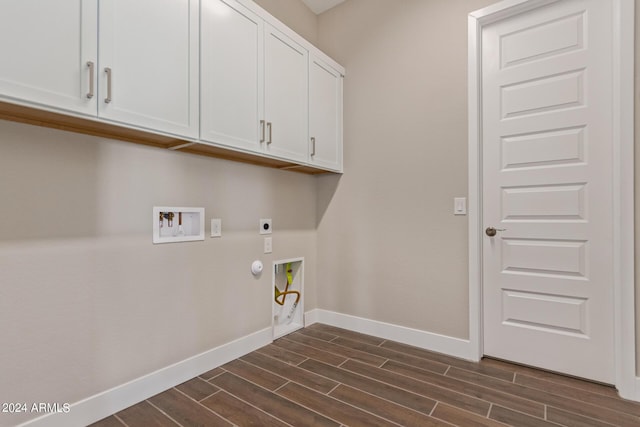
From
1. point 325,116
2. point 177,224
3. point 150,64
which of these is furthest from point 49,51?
point 325,116

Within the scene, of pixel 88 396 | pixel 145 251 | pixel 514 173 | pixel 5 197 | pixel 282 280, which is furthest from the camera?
pixel 282 280

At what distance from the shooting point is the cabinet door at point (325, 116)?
2.67m

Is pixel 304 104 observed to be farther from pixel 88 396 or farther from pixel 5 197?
pixel 88 396

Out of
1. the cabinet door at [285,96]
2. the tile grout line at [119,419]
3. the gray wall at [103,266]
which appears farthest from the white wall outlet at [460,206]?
the tile grout line at [119,419]

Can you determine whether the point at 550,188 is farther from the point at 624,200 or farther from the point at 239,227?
the point at 239,227

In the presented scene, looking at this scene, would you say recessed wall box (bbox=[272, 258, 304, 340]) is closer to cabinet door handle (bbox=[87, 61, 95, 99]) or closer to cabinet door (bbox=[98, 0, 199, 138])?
cabinet door (bbox=[98, 0, 199, 138])

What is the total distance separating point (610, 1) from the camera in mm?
1912

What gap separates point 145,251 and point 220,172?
28.9 inches

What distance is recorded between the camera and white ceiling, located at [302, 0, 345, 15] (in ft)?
9.89

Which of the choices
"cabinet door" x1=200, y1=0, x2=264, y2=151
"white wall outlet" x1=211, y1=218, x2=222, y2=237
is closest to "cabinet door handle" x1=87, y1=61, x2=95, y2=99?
"cabinet door" x1=200, y1=0, x2=264, y2=151

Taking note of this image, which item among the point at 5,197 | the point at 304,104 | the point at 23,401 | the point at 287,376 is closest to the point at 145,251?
the point at 5,197

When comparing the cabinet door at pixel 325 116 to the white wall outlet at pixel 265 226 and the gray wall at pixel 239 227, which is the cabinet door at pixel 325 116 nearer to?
the gray wall at pixel 239 227

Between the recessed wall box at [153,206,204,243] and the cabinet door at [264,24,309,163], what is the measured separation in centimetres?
69

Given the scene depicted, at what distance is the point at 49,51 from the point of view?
1.27 metres
